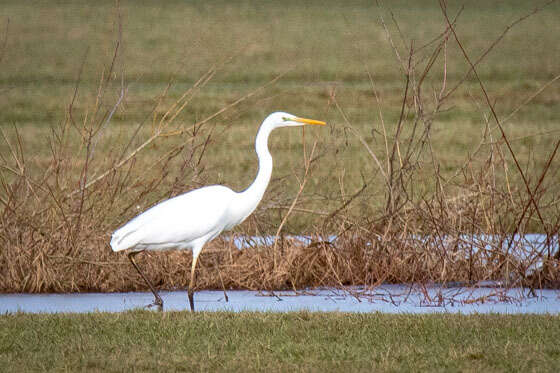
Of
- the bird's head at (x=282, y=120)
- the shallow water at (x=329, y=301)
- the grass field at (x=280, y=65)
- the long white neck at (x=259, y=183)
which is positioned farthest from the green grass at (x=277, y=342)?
the grass field at (x=280, y=65)

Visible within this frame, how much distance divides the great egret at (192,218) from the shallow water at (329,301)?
0.43m

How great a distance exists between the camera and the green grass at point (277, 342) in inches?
228

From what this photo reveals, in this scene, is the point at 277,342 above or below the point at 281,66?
above

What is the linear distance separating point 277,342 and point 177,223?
1.63 m

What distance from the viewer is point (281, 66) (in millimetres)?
33719

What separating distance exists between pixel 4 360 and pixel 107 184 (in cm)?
309

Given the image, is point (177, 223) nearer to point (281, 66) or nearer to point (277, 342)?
point (277, 342)

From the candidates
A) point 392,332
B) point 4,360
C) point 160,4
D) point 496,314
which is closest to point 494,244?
point 496,314

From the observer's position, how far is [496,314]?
23.0ft

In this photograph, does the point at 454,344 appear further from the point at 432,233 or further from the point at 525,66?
the point at 525,66

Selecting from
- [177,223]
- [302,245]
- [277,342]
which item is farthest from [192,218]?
[277,342]

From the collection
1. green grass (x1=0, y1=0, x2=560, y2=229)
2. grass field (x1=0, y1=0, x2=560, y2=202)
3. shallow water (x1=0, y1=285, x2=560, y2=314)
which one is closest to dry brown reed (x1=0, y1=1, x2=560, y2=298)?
shallow water (x1=0, y1=285, x2=560, y2=314)

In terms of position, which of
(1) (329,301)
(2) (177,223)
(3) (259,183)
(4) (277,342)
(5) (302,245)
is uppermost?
(3) (259,183)

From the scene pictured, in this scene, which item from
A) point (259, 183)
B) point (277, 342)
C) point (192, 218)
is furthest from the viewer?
point (259, 183)
